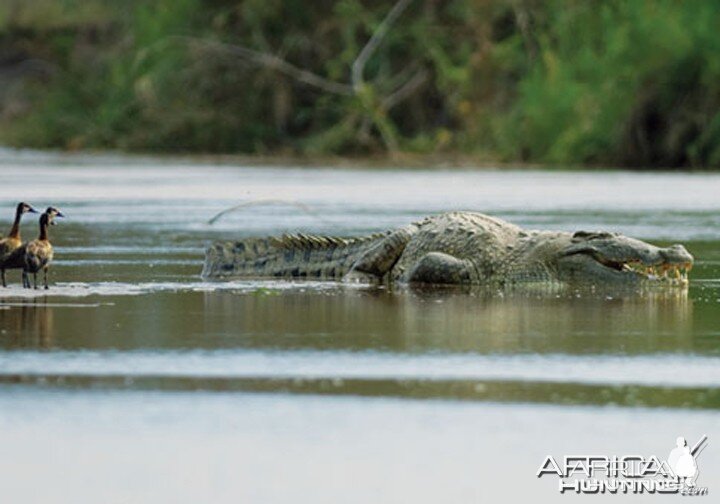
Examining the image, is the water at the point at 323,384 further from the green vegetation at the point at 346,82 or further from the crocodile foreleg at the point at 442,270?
the green vegetation at the point at 346,82

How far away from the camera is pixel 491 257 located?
1524cm

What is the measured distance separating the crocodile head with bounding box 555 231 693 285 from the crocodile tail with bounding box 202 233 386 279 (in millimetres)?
1531

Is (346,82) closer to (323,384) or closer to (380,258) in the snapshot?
(380,258)

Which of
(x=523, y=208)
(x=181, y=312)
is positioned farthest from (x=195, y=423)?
(x=523, y=208)

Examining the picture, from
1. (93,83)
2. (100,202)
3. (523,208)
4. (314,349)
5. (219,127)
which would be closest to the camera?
(314,349)

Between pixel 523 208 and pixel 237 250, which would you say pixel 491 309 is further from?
pixel 523 208

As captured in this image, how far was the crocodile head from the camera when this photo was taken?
14.9 m

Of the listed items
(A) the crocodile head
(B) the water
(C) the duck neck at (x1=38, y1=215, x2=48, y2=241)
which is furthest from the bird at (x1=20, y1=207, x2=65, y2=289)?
(A) the crocodile head

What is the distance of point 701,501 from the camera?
281 inches

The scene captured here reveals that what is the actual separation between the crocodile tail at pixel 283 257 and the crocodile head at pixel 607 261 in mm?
1531

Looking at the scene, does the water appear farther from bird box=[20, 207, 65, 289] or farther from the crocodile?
the crocodile

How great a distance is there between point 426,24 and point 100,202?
22.9 meters

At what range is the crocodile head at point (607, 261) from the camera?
1491cm

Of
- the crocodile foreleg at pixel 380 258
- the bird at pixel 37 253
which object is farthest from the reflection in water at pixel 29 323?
the crocodile foreleg at pixel 380 258
